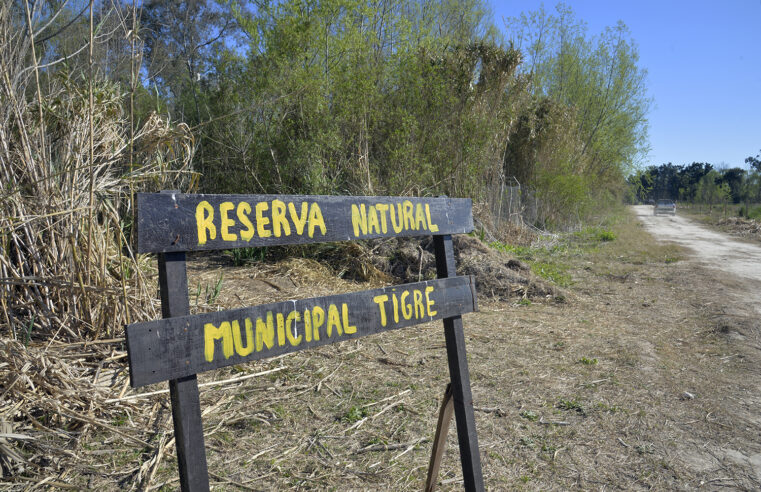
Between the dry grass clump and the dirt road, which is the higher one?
the dry grass clump

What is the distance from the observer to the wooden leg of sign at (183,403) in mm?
1511

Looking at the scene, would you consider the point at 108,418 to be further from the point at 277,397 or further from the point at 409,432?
the point at 409,432

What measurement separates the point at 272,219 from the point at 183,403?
63 centimetres

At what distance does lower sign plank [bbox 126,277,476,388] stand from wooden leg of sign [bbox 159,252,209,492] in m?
0.04

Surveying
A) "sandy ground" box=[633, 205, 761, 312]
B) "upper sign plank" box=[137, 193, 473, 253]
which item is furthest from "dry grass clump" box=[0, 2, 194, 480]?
"sandy ground" box=[633, 205, 761, 312]

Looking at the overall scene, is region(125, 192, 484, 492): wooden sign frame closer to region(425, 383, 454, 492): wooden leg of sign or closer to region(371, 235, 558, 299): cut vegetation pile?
region(425, 383, 454, 492): wooden leg of sign

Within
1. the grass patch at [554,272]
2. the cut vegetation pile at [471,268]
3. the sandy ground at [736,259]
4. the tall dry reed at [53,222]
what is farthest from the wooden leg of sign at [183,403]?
the sandy ground at [736,259]

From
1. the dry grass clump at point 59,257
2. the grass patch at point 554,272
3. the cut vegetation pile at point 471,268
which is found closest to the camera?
the dry grass clump at point 59,257

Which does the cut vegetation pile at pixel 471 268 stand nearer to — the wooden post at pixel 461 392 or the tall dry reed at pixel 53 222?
the tall dry reed at pixel 53 222

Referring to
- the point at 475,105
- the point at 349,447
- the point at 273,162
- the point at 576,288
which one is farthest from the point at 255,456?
the point at 475,105

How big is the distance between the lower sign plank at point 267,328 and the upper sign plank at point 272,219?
22 centimetres

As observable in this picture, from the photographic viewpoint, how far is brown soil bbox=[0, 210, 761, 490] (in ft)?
8.69

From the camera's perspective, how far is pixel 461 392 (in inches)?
88.0

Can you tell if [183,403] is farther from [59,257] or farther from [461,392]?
[59,257]
